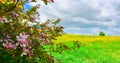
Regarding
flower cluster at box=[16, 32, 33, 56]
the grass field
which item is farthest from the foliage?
the grass field

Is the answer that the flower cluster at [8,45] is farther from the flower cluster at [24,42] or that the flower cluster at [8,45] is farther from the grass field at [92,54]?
the grass field at [92,54]

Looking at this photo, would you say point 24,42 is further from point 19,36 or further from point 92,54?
point 92,54

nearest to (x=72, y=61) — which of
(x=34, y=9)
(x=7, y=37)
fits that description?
(x=34, y=9)

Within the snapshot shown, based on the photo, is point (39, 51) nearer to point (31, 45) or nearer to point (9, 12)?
point (31, 45)

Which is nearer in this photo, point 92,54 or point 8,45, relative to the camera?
point 8,45

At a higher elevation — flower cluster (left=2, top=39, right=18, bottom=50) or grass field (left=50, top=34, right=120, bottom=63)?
flower cluster (left=2, top=39, right=18, bottom=50)

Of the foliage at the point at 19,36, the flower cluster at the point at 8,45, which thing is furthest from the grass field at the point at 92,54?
the flower cluster at the point at 8,45

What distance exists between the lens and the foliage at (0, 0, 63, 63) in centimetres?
580

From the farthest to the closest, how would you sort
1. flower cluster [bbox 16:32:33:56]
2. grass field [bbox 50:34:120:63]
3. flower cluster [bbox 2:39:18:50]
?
grass field [bbox 50:34:120:63] < flower cluster [bbox 2:39:18:50] < flower cluster [bbox 16:32:33:56]

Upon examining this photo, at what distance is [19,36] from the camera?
18.8 ft

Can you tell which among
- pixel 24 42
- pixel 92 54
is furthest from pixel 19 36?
pixel 92 54

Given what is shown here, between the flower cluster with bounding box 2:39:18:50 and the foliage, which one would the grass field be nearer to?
the foliage

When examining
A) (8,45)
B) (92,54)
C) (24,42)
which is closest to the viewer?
(24,42)

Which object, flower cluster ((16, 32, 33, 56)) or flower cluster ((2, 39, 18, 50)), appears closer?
flower cluster ((16, 32, 33, 56))
